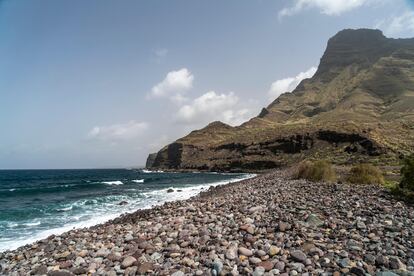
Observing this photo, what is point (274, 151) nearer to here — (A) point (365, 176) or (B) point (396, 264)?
(A) point (365, 176)

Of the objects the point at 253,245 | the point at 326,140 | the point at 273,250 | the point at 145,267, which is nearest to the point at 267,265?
the point at 273,250

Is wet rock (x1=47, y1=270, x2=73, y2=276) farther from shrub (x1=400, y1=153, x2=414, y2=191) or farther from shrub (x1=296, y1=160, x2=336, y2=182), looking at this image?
shrub (x1=296, y1=160, x2=336, y2=182)

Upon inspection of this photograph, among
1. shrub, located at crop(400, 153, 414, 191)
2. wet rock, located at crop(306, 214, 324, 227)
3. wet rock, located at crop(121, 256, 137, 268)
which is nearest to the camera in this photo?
wet rock, located at crop(121, 256, 137, 268)

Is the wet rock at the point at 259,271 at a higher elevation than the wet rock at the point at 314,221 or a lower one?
lower

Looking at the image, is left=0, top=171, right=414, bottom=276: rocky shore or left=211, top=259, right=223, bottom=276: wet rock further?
left=0, top=171, right=414, bottom=276: rocky shore

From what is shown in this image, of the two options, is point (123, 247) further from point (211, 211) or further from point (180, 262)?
point (211, 211)

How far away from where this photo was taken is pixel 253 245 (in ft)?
32.4

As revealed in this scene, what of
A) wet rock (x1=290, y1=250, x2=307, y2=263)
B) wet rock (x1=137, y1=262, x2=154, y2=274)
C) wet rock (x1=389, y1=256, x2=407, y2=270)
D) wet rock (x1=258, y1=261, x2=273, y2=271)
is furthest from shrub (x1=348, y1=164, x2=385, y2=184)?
wet rock (x1=137, y1=262, x2=154, y2=274)

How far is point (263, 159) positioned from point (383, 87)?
129714 millimetres

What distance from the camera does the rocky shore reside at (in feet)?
27.5

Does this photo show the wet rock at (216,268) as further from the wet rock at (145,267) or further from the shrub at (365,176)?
the shrub at (365,176)

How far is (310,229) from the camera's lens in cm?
1092

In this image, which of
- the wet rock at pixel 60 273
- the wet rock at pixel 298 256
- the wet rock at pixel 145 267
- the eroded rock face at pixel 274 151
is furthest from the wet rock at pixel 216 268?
the eroded rock face at pixel 274 151

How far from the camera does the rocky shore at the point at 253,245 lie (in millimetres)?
8383
